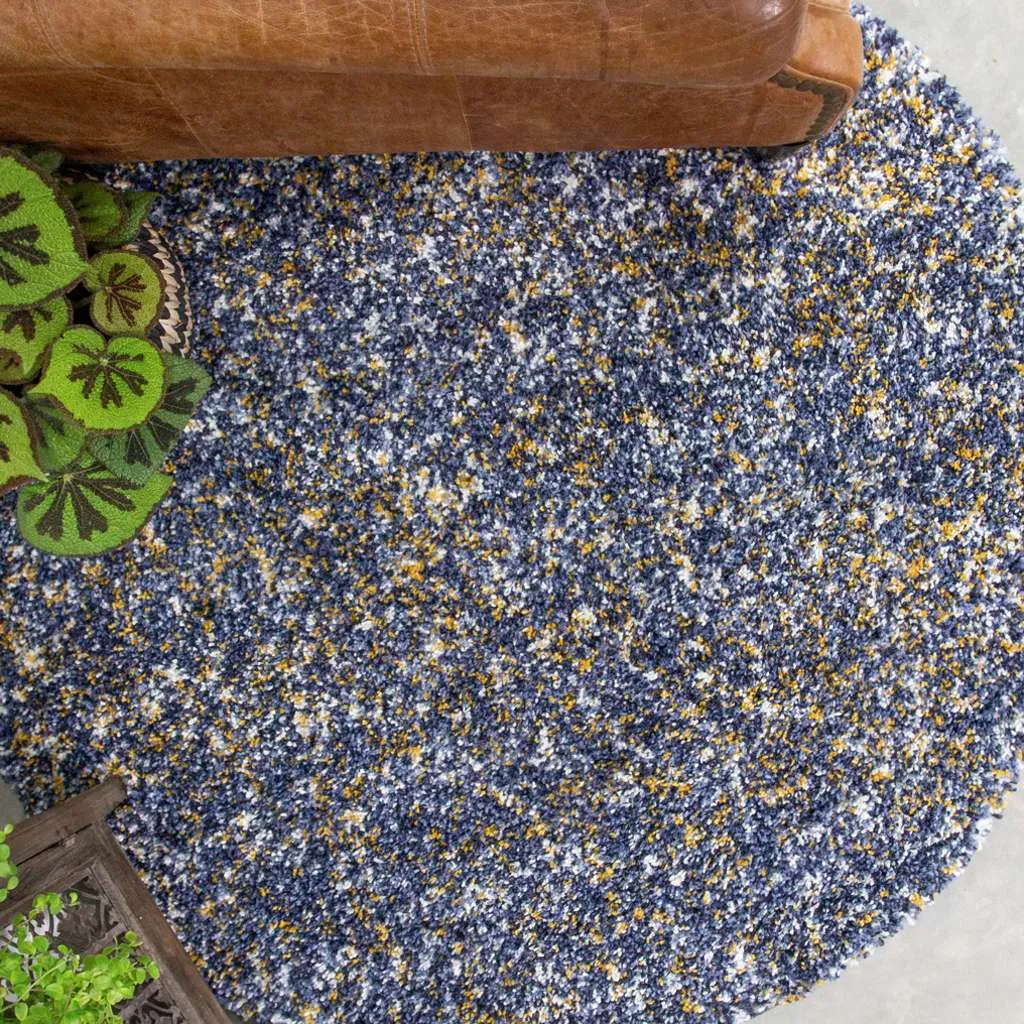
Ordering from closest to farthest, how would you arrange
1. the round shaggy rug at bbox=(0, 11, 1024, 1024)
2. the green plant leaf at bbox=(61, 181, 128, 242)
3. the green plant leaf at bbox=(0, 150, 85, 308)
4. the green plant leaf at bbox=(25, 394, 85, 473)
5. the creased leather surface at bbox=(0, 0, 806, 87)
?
the creased leather surface at bbox=(0, 0, 806, 87) < the green plant leaf at bbox=(0, 150, 85, 308) < the green plant leaf at bbox=(25, 394, 85, 473) < the green plant leaf at bbox=(61, 181, 128, 242) < the round shaggy rug at bbox=(0, 11, 1024, 1024)

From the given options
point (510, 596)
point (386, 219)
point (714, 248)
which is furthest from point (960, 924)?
point (386, 219)

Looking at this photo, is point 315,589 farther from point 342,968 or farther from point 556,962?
point 556,962

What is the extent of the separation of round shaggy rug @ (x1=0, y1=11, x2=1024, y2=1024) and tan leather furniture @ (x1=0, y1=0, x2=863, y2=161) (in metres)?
0.24

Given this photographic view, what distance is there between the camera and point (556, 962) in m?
1.87

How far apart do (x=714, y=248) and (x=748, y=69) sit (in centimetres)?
62

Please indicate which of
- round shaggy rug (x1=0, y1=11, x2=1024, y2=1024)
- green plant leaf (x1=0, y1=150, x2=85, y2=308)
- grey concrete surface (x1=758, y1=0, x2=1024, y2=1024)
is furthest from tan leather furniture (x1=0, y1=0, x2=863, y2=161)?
grey concrete surface (x1=758, y1=0, x2=1024, y2=1024)

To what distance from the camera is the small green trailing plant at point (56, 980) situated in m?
1.24

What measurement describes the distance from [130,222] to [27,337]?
287 millimetres

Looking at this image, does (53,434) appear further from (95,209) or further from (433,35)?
(433,35)

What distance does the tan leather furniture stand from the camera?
1161mm

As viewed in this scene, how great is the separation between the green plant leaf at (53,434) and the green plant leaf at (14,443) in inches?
1.3

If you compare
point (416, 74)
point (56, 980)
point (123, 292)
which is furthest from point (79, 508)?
point (416, 74)

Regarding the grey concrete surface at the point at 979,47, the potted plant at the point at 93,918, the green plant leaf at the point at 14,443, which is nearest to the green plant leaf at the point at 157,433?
the green plant leaf at the point at 14,443

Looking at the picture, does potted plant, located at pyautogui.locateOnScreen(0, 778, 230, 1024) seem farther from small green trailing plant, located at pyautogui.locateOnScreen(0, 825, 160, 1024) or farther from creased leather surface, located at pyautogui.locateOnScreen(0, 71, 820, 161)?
creased leather surface, located at pyautogui.locateOnScreen(0, 71, 820, 161)
